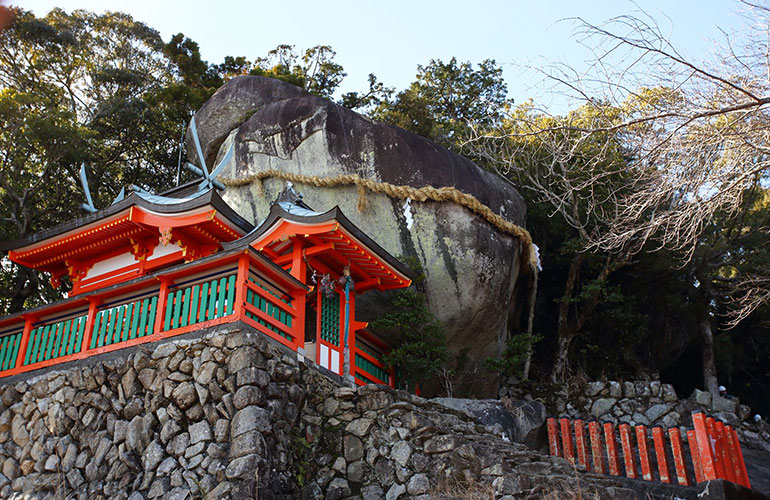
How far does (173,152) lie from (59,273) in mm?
8575

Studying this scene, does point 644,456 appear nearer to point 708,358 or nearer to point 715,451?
point 715,451

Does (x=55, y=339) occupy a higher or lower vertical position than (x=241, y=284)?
lower

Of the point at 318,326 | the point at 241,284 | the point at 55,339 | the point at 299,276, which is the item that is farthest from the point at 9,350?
Result: the point at 318,326

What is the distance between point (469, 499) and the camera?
791 centimetres

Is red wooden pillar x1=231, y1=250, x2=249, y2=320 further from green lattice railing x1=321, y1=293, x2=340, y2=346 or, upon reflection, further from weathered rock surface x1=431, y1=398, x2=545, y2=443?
weathered rock surface x1=431, y1=398, x2=545, y2=443

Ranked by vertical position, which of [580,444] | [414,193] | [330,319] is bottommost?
[580,444]

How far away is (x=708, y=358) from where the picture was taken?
18688 mm

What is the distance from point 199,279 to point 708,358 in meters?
15.0

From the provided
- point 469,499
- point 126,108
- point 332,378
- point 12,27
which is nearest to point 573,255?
point 332,378

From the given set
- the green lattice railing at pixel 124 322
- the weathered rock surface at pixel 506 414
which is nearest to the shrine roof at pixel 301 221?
the green lattice railing at pixel 124 322

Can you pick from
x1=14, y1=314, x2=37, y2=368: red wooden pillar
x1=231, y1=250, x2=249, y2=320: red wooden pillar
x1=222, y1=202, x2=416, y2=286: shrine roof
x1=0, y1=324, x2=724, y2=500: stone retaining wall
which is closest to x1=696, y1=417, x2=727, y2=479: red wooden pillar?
x1=0, y1=324, x2=724, y2=500: stone retaining wall

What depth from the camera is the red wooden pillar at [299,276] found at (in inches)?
401

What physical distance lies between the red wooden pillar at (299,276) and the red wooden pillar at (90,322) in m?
3.13

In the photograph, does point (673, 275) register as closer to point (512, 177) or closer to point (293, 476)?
point (512, 177)
